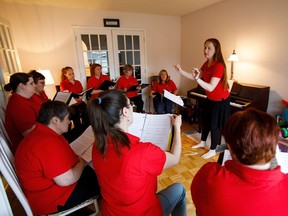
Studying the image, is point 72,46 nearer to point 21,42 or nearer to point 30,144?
point 21,42

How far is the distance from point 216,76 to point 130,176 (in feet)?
5.38

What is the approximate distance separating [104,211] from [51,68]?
3338 mm

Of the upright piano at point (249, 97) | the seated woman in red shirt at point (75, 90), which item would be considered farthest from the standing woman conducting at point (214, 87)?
the seated woman in red shirt at point (75, 90)

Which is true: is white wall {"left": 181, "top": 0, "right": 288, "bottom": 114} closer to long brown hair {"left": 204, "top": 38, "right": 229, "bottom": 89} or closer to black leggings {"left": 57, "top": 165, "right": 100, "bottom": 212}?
long brown hair {"left": 204, "top": 38, "right": 229, "bottom": 89}

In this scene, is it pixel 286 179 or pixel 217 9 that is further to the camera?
pixel 217 9

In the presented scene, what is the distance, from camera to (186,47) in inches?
172

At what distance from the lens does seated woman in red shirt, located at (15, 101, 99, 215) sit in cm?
97

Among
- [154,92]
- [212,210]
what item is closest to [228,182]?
[212,210]

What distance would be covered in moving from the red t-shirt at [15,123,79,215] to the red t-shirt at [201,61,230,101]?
1685 mm

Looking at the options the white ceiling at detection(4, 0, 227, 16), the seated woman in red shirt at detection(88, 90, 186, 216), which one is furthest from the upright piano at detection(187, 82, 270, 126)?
the seated woman in red shirt at detection(88, 90, 186, 216)

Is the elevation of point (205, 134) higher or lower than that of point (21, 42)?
lower

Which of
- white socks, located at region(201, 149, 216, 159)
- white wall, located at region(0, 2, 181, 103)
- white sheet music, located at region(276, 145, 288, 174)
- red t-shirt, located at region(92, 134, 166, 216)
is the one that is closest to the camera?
red t-shirt, located at region(92, 134, 166, 216)

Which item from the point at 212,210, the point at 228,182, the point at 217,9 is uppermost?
the point at 217,9

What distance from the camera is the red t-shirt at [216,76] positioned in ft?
6.57
